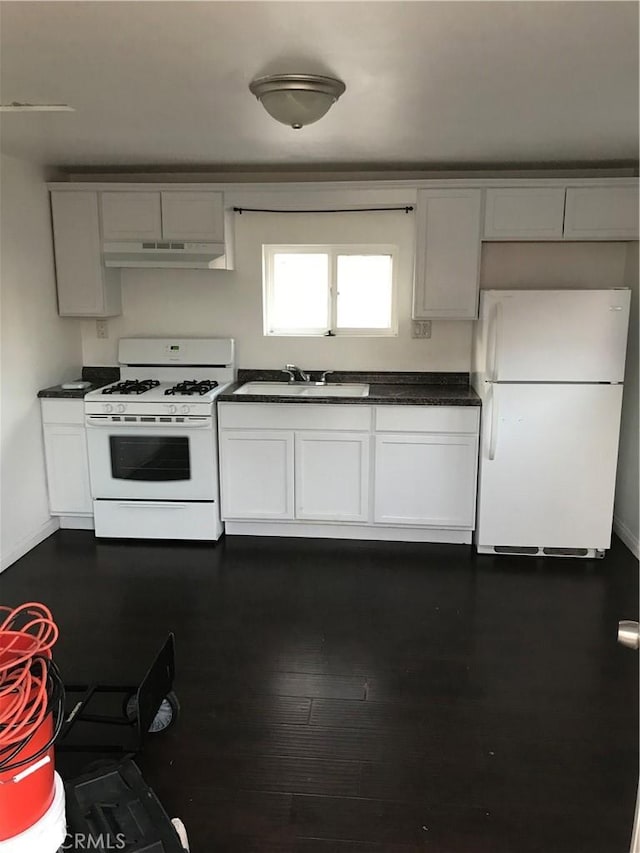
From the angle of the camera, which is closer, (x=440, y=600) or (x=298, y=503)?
(x=440, y=600)

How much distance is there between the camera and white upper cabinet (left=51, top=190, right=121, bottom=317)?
4.07m

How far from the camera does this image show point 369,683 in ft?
8.72

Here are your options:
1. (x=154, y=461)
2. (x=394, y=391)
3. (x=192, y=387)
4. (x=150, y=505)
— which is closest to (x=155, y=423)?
(x=154, y=461)

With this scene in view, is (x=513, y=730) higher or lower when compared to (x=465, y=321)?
lower

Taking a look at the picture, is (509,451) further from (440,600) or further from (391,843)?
(391,843)

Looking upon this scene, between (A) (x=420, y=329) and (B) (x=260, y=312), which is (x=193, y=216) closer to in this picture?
(B) (x=260, y=312)

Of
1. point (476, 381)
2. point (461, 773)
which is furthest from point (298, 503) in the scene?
point (461, 773)

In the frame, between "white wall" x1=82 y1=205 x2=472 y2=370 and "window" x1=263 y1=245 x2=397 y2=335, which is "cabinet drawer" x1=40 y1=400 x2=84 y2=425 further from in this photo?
"window" x1=263 y1=245 x2=397 y2=335

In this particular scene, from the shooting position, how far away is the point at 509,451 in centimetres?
376

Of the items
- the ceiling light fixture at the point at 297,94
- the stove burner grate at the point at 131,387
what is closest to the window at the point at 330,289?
the stove burner grate at the point at 131,387

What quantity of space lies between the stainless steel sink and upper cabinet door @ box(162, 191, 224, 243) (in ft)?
3.09

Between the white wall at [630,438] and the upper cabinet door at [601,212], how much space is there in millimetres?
213

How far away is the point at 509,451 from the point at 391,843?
7.52 feet

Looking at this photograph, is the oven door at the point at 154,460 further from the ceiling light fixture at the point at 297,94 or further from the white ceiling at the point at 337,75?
the ceiling light fixture at the point at 297,94
